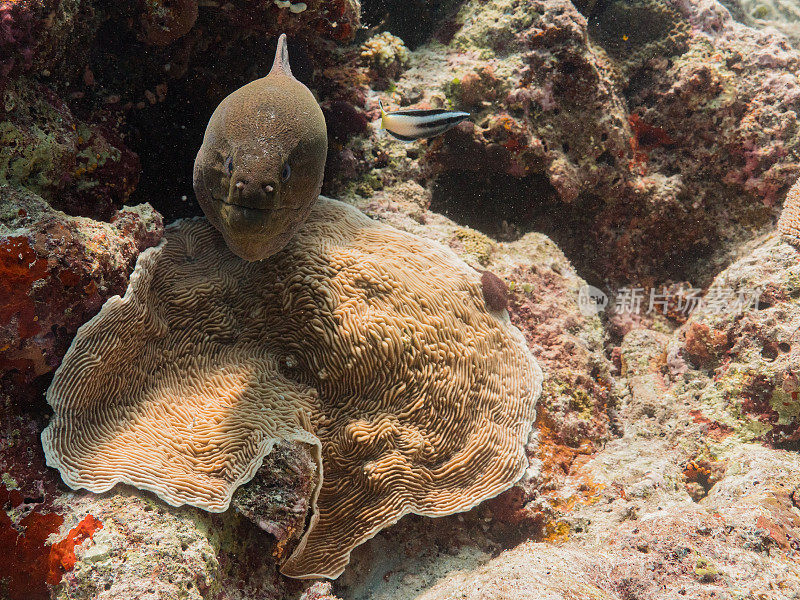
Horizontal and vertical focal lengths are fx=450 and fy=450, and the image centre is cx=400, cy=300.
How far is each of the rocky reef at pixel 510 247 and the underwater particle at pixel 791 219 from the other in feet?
0.21

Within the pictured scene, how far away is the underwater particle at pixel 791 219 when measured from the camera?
167 inches

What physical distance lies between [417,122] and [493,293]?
154 centimetres

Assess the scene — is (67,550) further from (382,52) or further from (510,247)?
(382,52)

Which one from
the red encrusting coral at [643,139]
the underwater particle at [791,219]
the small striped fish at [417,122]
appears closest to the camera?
the small striped fish at [417,122]

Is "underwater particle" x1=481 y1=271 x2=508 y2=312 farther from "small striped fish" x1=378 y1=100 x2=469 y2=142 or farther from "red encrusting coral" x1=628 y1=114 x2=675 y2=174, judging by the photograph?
"red encrusting coral" x1=628 y1=114 x2=675 y2=174

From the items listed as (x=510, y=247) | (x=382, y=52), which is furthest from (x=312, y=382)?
(x=382, y=52)

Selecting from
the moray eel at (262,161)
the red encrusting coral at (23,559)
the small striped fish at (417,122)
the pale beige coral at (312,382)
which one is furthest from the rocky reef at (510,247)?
the moray eel at (262,161)

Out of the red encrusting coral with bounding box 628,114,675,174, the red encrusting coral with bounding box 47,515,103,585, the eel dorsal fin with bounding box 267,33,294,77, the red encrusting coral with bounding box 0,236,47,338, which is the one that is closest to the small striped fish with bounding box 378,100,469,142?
the eel dorsal fin with bounding box 267,33,294,77

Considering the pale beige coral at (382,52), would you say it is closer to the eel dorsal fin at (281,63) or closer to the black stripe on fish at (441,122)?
the black stripe on fish at (441,122)

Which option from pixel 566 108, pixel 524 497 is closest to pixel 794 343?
pixel 524 497

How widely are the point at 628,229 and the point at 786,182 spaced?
5.25 feet

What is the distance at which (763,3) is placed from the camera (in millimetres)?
10312

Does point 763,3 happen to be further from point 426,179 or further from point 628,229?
point 426,179

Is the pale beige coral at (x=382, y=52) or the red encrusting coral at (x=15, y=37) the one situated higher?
the pale beige coral at (x=382, y=52)
